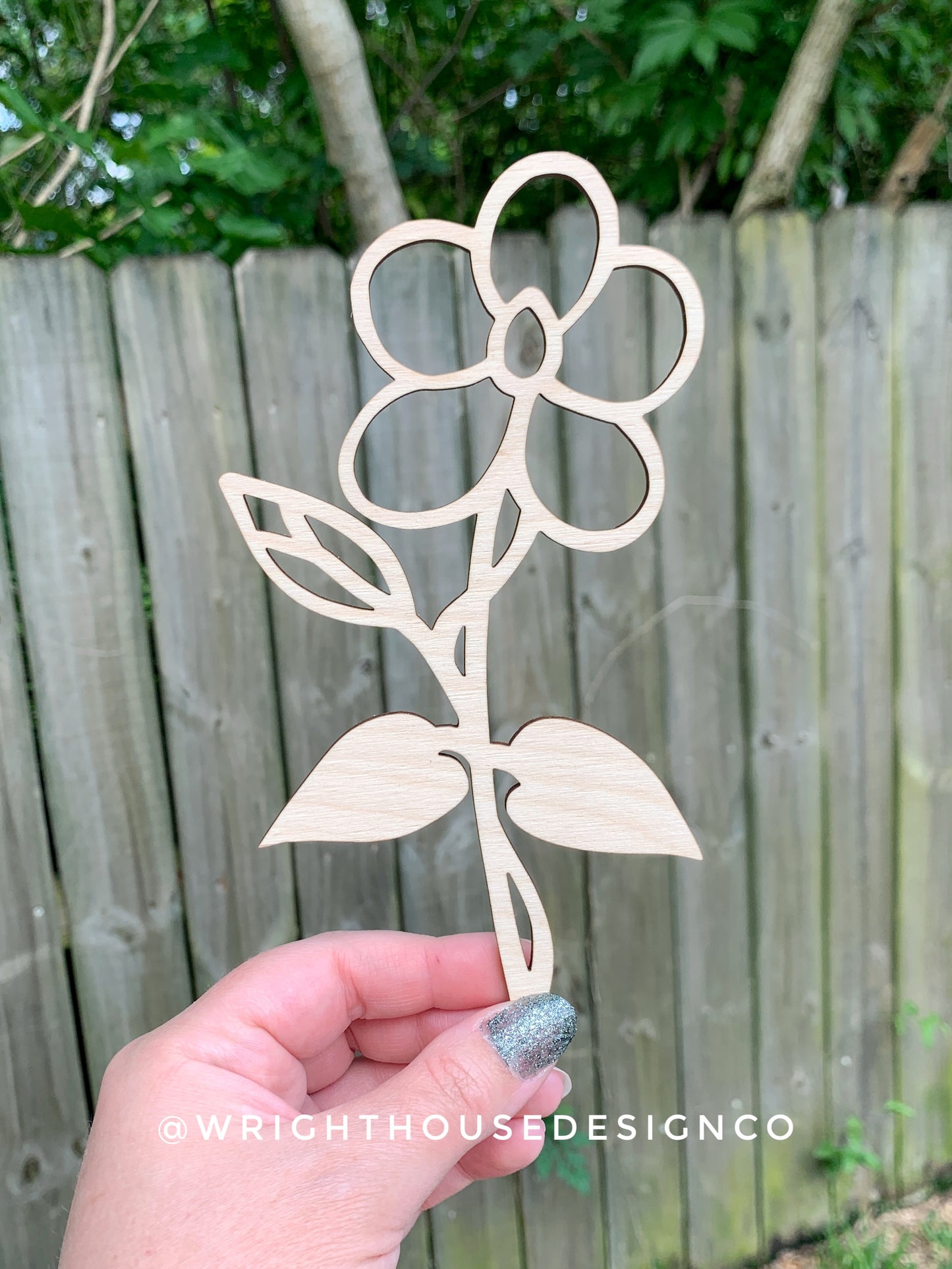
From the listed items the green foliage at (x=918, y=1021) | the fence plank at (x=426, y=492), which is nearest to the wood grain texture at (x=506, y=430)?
the fence plank at (x=426, y=492)

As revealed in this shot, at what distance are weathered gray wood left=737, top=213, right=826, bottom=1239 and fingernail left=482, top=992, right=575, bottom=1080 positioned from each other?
2.59 ft

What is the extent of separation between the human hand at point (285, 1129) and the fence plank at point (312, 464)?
1.27ft

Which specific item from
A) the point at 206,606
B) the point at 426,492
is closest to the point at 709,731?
the point at 426,492

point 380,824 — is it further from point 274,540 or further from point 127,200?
point 127,200

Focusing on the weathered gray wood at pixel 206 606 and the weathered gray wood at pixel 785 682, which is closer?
the weathered gray wood at pixel 206 606

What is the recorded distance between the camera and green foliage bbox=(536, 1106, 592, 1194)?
1.44m

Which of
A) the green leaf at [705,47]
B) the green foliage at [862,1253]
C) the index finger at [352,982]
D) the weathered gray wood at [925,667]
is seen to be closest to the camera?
the index finger at [352,982]

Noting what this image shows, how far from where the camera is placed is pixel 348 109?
1332mm

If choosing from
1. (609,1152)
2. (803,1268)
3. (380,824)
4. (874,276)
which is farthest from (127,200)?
(803,1268)

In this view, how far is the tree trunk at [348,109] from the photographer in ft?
4.16

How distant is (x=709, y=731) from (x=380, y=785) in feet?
2.71

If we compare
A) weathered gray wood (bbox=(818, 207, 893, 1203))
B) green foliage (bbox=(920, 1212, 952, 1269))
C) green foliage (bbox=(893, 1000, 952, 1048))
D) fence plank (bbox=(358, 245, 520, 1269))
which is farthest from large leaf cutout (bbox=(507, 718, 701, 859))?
green foliage (bbox=(920, 1212, 952, 1269))

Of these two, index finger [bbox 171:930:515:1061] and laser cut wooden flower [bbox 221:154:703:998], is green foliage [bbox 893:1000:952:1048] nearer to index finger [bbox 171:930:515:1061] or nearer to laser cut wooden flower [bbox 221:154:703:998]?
index finger [bbox 171:930:515:1061]

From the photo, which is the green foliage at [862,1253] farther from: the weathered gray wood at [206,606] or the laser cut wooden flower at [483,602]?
the laser cut wooden flower at [483,602]
